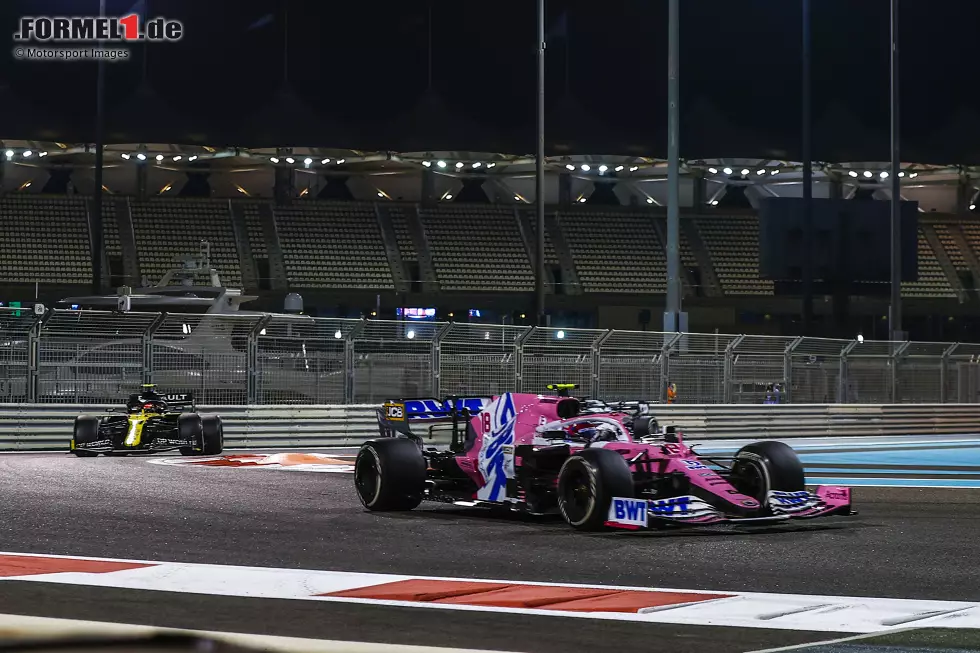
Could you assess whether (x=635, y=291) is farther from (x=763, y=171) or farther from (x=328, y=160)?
(x=328, y=160)

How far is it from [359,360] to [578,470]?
13026 mm

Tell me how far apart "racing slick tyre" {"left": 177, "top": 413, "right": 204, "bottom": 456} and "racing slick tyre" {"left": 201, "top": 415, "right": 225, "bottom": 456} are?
0.06 meters

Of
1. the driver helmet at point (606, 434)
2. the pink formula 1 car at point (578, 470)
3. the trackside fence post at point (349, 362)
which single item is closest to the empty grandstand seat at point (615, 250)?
the trackside fence post at point (349, 362)

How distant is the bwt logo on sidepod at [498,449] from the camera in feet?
41.2

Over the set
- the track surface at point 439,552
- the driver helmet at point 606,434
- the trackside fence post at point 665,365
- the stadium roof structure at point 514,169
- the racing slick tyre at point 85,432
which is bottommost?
the track surface at point 439,552

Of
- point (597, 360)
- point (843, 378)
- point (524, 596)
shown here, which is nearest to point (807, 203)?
point (843, 378)

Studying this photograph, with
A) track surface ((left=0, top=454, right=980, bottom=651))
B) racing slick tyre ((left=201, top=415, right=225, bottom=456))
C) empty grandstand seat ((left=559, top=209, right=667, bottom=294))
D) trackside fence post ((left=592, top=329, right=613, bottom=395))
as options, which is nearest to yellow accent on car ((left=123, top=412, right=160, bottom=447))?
racing slick tyre ((left=201, top=415, right=225, bottom=456))

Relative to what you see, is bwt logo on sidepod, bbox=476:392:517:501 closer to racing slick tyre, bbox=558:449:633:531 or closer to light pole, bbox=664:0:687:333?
racing slick tyre, bbox=558:449:633:531

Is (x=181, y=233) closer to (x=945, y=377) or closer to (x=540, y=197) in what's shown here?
(x=540, y=197)

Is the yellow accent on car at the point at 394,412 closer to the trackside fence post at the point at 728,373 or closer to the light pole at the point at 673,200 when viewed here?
the light pole at the point at 673,200

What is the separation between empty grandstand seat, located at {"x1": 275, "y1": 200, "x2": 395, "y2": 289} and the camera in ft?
164

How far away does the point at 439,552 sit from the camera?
1022cm

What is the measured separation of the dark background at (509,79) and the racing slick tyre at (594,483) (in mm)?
37618

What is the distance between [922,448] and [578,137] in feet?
84.3
